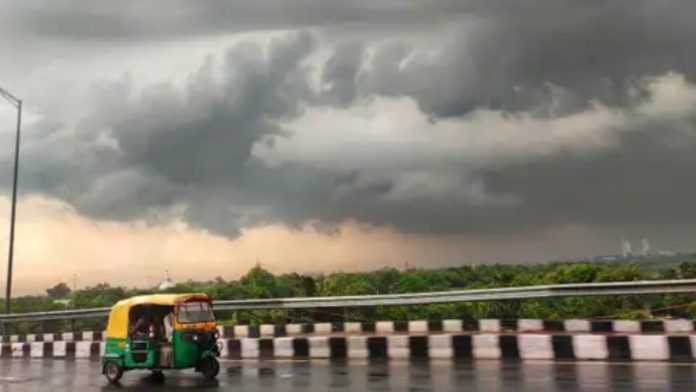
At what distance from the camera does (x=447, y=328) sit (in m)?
21.3

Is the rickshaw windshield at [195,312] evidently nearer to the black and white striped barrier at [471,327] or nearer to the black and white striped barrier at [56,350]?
the black and white striped barrier at [56,350]

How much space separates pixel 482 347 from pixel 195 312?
5714 mm

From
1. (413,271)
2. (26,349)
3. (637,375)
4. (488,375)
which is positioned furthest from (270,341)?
(413,271)

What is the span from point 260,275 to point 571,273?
15884 millimetres

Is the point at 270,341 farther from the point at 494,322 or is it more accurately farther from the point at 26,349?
the point at 26,349

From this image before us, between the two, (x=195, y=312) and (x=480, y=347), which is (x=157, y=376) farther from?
(x=480, y=347)

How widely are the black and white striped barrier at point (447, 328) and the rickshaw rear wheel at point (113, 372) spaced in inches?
356

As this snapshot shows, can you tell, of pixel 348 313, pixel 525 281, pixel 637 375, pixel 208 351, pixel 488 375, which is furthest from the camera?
pixel 525 281

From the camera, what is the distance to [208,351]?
46.7 feet

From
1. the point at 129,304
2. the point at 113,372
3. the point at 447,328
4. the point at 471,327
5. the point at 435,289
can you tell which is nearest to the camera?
the point at 113,372

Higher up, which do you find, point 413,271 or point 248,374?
point 413,271

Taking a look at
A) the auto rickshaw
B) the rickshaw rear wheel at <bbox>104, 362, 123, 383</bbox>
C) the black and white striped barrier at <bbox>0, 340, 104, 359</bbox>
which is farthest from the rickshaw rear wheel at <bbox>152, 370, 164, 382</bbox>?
the black and white striped barrier at <bbox>0, 340, 104, 359</bbox>

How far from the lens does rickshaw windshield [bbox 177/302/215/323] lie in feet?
46.6

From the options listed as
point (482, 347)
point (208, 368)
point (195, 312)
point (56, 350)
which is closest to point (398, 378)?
point (482, 347)
